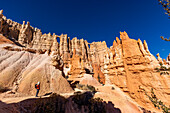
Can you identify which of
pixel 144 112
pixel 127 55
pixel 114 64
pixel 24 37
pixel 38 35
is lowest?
pixel 144 112

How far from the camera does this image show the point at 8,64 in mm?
12219

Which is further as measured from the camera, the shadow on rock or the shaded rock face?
the shaded rock face

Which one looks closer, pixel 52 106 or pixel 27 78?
pixel 52 106

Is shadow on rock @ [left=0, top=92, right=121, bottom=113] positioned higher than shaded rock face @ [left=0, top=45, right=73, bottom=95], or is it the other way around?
shaded rock face @ [left=0, top=45, right=73, bottom=95]

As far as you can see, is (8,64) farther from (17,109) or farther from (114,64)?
(114,64)

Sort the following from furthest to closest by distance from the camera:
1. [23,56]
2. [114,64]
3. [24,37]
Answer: [24,37]
[114,64]
[23,56]

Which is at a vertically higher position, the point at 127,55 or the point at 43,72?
the point at 127,55

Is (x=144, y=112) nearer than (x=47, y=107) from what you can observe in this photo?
No

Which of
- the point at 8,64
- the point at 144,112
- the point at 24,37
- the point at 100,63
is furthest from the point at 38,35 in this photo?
the point at 144,112

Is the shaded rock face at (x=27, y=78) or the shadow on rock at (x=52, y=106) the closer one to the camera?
the shadow on rock at (x=52, y=106)

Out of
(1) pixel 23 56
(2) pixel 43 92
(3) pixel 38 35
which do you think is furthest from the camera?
(3) pixel 38 35

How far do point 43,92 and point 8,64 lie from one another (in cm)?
764

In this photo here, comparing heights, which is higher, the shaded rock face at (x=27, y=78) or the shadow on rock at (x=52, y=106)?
the shaded rock face at (x=27, y=78)

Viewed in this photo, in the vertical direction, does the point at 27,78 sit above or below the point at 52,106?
above
